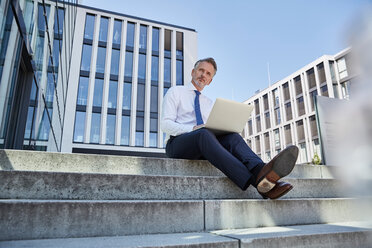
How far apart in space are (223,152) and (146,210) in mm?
919

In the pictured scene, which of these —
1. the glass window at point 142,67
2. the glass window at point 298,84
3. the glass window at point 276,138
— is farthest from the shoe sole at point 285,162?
the glass window at point 276,138

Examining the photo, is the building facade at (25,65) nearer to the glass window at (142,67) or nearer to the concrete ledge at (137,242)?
the concrete ledge at (137,242)

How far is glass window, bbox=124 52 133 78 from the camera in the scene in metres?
22.7

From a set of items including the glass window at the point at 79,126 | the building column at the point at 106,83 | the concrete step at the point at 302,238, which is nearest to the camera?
the concrete step at the point at 302,238

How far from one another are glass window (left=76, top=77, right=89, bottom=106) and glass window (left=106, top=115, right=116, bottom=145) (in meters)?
2.32

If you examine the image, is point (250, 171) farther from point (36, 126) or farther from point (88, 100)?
point (88, 100)

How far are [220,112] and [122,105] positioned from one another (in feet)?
65.7

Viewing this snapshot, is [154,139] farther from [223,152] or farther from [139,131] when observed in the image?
[223,152]

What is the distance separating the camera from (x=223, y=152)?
2.45 m

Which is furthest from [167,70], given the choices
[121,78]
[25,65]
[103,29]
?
[25,65]

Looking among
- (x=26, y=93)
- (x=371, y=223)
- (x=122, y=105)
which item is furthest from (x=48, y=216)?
(x=122, y=105)

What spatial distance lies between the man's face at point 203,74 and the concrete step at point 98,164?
1174mm

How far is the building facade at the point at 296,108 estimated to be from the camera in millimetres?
31672

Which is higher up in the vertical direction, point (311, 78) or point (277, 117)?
point (311, 78)
